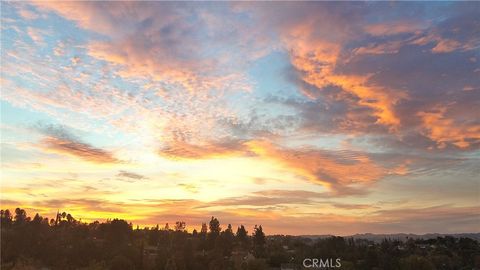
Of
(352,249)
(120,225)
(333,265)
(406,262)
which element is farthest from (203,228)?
(406,262)

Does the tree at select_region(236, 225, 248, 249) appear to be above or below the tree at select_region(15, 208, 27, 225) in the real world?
below

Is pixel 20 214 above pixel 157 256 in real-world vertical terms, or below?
above

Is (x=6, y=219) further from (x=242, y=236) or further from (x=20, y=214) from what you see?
(x=242, y=236)

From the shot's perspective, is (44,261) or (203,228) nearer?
(44,261)

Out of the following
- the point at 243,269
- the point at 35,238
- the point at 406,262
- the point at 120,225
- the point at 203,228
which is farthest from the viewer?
the point at 203,228

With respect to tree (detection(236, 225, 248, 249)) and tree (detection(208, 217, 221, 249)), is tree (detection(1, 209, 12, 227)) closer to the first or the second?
tree (detection(208, 217, 221, 249))

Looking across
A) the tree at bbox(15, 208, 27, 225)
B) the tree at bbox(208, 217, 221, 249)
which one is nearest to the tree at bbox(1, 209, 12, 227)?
the tree at bbox(15, 208, 27, 225)

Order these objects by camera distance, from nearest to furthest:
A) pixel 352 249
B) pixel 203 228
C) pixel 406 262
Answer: pixel 406 262
pixel 352 249
pixel 203 228

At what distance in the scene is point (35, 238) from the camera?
6512 centimetres

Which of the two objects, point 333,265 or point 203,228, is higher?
point 203,228

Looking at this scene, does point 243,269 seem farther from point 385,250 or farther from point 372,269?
point 385,250

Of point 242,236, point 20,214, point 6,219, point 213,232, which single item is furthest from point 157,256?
point 20,214

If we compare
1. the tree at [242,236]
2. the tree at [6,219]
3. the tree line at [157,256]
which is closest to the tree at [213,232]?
the tree line at [157,256]

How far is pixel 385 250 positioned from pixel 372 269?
2164 centimetres
